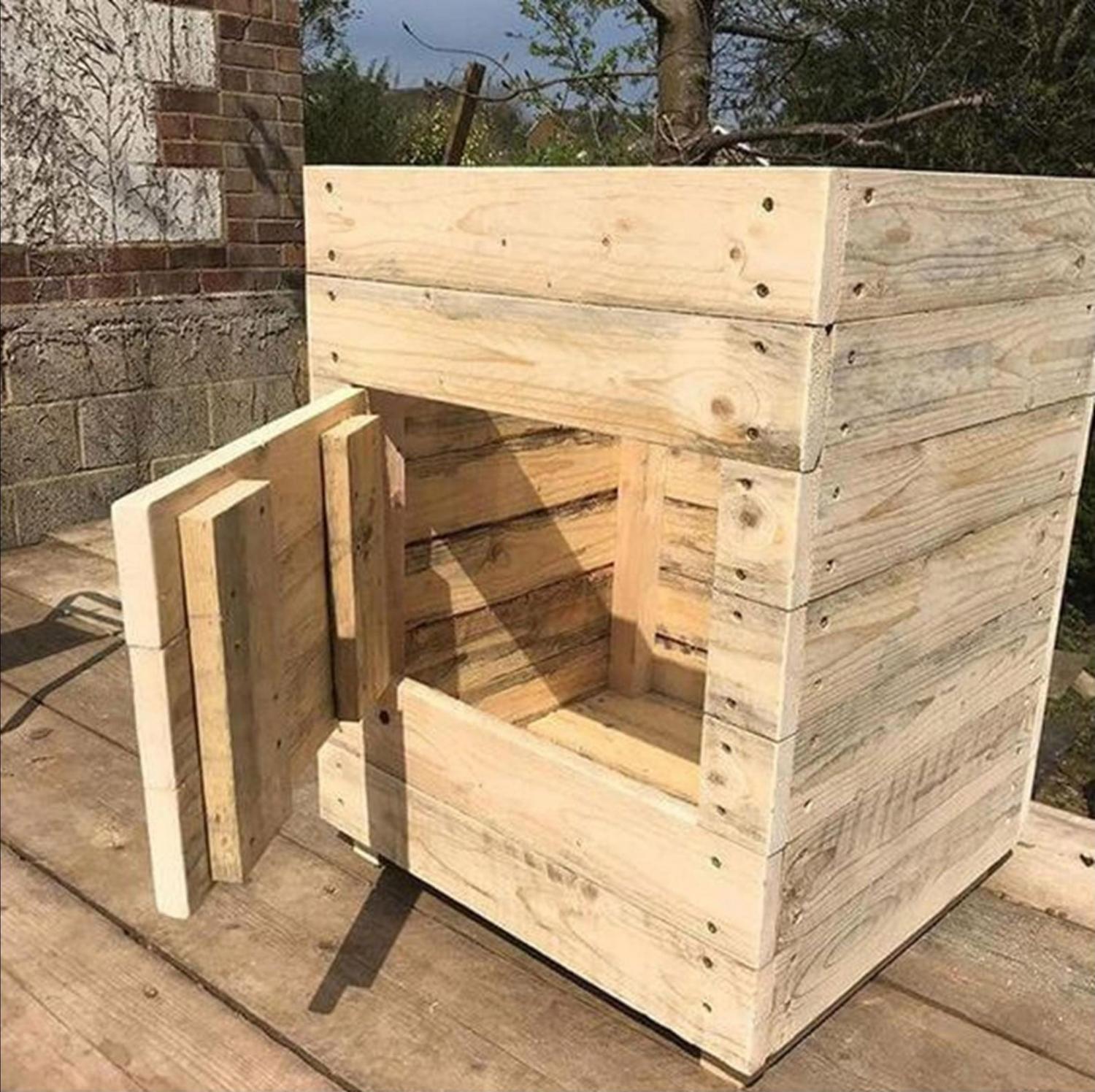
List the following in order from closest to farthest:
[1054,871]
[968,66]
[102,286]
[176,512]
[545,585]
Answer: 1. [176,512]
2. [1054,871]
3. [545,585]
4. [102,286]
5. [968,66]

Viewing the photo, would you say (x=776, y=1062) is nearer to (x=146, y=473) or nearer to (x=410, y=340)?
(x=410, y=340)

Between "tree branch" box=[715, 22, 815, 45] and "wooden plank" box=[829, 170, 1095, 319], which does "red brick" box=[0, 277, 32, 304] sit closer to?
"tree branch" box=[715, 22, 815, 45]

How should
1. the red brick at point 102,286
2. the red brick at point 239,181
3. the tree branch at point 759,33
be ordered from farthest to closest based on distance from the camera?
the tree branch at point 759,33 → the red brick at point 239,181 → the red brick at point 102,286

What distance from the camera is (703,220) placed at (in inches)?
48.1

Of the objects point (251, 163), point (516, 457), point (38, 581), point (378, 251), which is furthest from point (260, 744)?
point (251, 163)

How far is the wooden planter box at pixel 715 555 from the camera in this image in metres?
1.22

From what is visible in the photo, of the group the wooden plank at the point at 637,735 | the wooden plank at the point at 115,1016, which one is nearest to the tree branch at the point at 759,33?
the wooden plank at the point at 637,735

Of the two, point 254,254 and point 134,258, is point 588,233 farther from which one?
point 254,254

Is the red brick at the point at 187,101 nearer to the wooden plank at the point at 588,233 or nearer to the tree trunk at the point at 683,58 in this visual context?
the tree trunk at the point at 683,58

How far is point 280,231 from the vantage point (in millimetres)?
4211

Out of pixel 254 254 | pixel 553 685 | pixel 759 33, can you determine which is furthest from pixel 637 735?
pixel 759 33

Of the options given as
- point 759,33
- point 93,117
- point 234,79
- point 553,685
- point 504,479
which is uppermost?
point 759,33

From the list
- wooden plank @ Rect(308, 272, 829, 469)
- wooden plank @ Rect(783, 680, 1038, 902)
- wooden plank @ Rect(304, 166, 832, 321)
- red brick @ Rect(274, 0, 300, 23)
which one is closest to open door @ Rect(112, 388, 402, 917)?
wooden plank @ Rect(308, 272, 829, 469)

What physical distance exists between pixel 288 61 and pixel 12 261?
1.21m
